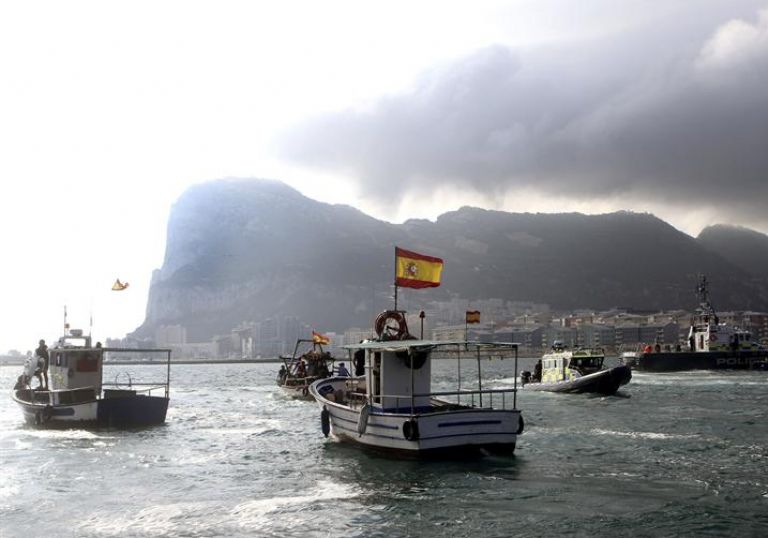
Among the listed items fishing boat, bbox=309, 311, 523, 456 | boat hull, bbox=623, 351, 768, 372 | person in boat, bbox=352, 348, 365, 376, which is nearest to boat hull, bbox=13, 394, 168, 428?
fishing boat, bbox=309, 311, 523, 456

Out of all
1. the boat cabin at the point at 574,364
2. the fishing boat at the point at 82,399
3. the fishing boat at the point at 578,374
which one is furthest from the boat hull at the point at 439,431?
the boat cabin at the point at 574,364

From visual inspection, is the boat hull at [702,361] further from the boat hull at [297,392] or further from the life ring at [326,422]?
the life ring at [326,422]

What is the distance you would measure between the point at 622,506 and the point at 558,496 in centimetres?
209

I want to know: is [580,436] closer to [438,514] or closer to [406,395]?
[406,395]

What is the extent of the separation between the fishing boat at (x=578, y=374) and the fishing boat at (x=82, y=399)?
35.4m

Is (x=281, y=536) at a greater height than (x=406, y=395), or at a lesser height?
lesser

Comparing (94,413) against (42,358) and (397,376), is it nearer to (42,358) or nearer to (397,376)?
(42,358)

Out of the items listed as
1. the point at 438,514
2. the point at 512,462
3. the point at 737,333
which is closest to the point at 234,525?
the point at 438,514

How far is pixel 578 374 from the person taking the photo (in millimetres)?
61875

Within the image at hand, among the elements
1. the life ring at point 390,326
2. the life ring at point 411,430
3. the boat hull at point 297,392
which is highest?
the life ring at point 390,326

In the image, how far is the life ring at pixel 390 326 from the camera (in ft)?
103

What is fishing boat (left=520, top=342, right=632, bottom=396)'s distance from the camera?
2351 inches

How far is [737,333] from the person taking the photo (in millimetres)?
114250

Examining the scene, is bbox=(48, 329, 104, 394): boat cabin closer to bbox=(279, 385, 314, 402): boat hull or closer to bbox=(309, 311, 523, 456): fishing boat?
bbox=(309, 311, 523, 456): fishing boat
